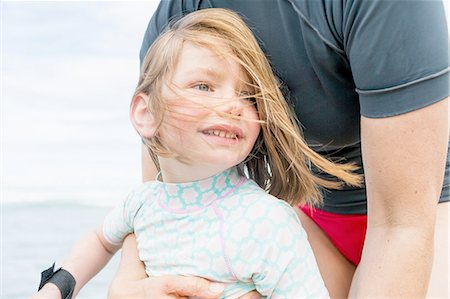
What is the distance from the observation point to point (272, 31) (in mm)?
1526

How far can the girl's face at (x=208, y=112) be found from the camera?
4.48 ft

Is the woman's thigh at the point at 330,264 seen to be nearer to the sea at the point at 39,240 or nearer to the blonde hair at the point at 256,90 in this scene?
the blonde hair at the point at 256,90

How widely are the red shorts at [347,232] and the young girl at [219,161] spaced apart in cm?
33

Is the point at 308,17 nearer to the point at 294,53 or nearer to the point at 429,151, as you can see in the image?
the point at 294,53

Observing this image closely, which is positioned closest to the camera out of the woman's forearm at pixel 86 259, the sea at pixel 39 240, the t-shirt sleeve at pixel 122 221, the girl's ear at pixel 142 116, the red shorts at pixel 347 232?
the girl's ear at pixel 142 116

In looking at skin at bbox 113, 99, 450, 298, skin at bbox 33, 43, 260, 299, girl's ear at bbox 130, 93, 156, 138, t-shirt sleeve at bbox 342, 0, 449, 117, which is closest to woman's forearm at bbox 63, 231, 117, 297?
skin at bbox 33, 43, 260, 299

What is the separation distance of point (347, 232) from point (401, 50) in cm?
66

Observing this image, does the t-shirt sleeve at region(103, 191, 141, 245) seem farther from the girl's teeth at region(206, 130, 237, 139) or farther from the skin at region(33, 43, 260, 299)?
the girl's teeth at region(206, 130, 237, 139)

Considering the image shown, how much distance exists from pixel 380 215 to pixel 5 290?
1721 mm

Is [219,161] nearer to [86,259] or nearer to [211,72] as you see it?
[211,72]

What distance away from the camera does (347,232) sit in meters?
1.87

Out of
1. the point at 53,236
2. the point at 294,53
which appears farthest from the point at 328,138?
the point at 53,236

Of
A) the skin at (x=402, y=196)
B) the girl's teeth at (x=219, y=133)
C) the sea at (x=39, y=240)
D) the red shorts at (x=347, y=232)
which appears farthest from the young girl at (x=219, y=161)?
the sea at (x=39, y=240)

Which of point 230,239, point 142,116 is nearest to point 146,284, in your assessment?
point 230,239
